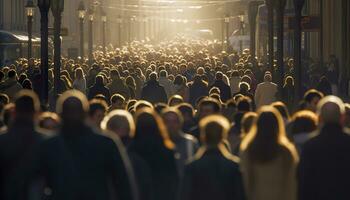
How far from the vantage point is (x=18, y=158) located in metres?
10.0

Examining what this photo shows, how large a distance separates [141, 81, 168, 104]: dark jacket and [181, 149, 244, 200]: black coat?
13.3m

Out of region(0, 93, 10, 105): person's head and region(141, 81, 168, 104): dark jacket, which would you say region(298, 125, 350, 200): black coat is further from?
region(141, 81, 168, 104): dark jacket

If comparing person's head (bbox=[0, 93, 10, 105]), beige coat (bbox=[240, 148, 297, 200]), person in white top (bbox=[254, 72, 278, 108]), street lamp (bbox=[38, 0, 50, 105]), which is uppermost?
street lamp (bbox=[38, 0, 50, 105])

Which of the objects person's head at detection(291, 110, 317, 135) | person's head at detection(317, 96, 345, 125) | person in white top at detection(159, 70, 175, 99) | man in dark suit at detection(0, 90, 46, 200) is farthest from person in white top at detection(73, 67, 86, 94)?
person's head at detection(317, 96, 345, 125)

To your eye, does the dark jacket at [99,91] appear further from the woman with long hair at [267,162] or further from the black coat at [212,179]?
the black coat at [212,179]

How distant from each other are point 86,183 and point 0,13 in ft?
240

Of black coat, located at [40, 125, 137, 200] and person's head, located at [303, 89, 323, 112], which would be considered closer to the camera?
black coat, located at [40, 125, 137, 200]

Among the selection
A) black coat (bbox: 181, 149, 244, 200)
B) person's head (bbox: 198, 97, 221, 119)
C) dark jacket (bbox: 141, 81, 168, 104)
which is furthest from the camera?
dark jacket (bbox: 141, 81, 168, 104)

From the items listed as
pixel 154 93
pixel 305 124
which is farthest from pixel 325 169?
pixel 154 93

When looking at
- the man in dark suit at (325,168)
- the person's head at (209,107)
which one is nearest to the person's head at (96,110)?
the person's head at (209,107)

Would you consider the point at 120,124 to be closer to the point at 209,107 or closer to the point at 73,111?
the point at 73,111

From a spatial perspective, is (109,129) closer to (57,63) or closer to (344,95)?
(57,63)

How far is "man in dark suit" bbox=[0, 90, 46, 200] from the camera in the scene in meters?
9.60

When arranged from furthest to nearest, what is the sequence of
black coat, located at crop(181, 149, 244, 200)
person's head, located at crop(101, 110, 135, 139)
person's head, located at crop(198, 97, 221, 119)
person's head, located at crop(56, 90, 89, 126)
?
person's head, located at crop(198, 97, 221, 119), person's head, located at crop(101, 110, 135, 139), black coat, located at crop(181, 149, 244, 200), person's head, located at crop(56, 90, 89, 126)
